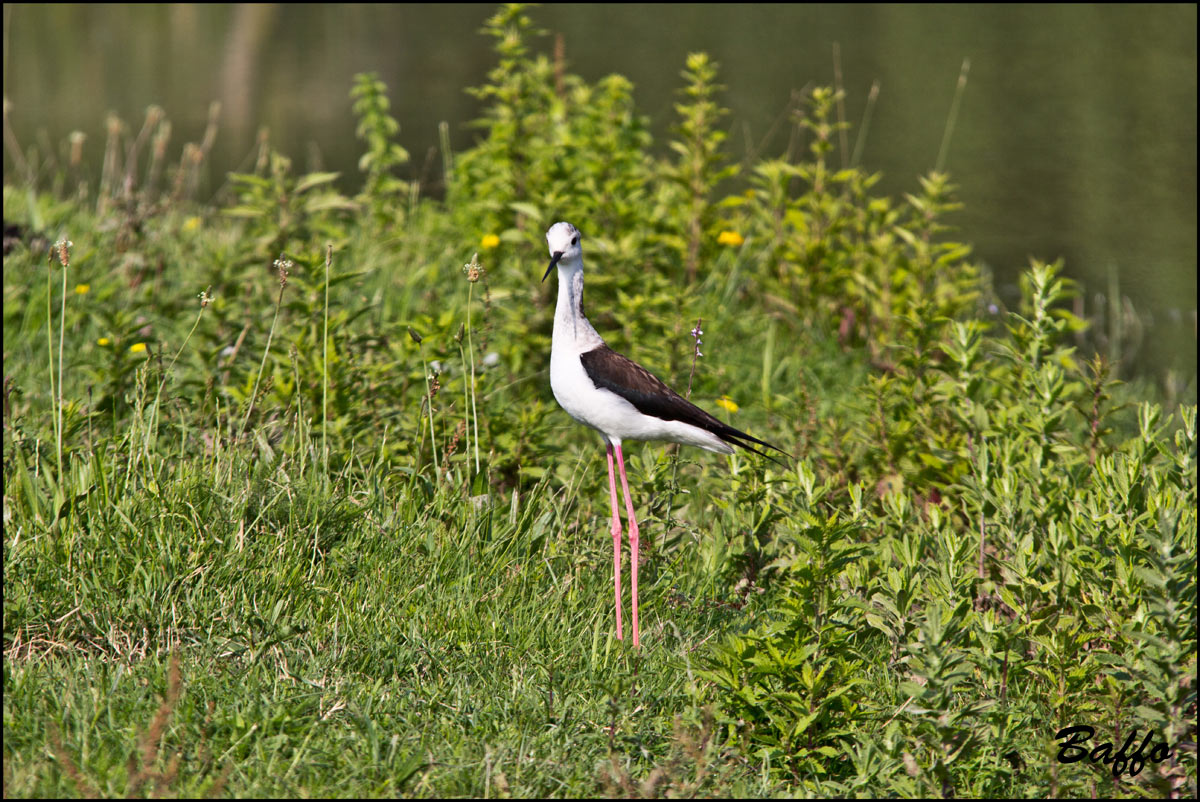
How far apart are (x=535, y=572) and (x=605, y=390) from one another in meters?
0.64

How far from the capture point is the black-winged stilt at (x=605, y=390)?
3.38m

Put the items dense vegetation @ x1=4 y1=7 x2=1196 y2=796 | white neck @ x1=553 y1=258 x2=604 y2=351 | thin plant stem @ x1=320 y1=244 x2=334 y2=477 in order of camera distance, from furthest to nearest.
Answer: thin plant stem @ x1=320 y1=244 x2=334 y2=477, white neck @ x1=553 y1=258 x2=604 y2=351, dense vegetation @ x1=4 y1=7 x2=1196 y2=796

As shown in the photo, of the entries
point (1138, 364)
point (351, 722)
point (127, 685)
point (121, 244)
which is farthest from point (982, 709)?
point (1138, 364)

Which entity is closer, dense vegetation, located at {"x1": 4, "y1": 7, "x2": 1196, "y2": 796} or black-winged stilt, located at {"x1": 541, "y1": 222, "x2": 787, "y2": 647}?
dense vegetation, located at {"x1": 4, "y1": 7, "x2": 1196, "y2": 796}

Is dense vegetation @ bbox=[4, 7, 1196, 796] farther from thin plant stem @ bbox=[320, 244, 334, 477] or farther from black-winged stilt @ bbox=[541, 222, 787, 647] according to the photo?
black-winged stilt @ bbox=[541, 222, 787, 647]

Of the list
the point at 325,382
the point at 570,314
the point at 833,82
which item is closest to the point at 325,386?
the point at 325,382

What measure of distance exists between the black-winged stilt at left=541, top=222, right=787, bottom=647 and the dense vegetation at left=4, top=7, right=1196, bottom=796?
35cm

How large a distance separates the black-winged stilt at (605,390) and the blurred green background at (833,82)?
4946 millimetres

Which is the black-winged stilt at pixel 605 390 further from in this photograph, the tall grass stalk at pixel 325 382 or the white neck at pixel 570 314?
the tall grass stalk at pixel 325 382

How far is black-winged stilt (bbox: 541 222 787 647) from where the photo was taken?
338cm

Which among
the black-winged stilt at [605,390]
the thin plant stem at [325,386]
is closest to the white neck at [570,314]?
the black-winged stilt at [605,390]

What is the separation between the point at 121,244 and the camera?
615cm

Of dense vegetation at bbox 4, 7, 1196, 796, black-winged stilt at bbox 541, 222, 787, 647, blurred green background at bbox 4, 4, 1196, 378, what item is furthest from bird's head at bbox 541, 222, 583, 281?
blurred green background at bbox 4, 4, 1196, 378

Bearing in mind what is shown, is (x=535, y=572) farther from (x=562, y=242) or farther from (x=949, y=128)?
(x=949, y=128)
